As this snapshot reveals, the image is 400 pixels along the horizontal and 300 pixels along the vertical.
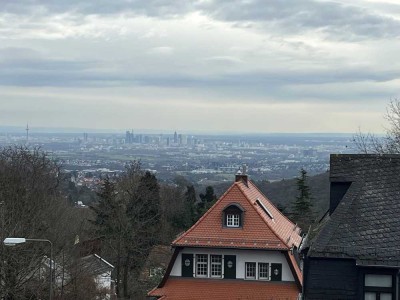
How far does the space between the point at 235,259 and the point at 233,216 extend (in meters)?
2.24

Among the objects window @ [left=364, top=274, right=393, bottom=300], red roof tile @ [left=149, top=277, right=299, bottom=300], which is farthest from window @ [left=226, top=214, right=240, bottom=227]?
window @ [left=364, top=274, right=393, bottom=300]

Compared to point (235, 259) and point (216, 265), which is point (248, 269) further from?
point (216, 265)

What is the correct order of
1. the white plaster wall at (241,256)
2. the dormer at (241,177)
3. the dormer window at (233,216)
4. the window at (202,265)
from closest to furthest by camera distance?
1. the white plaster wall at (241,256)
2. the window at (202,265)
3. the dormer window at (233,216)
4. the dormer at (241,177)

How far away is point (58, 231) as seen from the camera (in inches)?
1545

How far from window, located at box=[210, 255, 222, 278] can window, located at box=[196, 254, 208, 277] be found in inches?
13.0

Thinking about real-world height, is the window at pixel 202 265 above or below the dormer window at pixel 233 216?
below

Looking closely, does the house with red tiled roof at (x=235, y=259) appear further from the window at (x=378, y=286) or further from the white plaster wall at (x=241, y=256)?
the window at (x=378, y=286)

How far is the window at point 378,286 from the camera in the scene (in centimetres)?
1596

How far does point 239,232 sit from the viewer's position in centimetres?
3628

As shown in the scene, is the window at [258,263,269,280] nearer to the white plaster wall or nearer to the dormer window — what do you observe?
the white plaster wall

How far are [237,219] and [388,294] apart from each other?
2061 centimetres

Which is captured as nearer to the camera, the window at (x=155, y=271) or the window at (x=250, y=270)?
the window at (x=250, y=270)

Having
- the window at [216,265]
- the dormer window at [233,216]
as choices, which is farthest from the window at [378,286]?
the dormer window at [233,216]

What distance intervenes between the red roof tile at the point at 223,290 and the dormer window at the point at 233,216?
9.49ft
